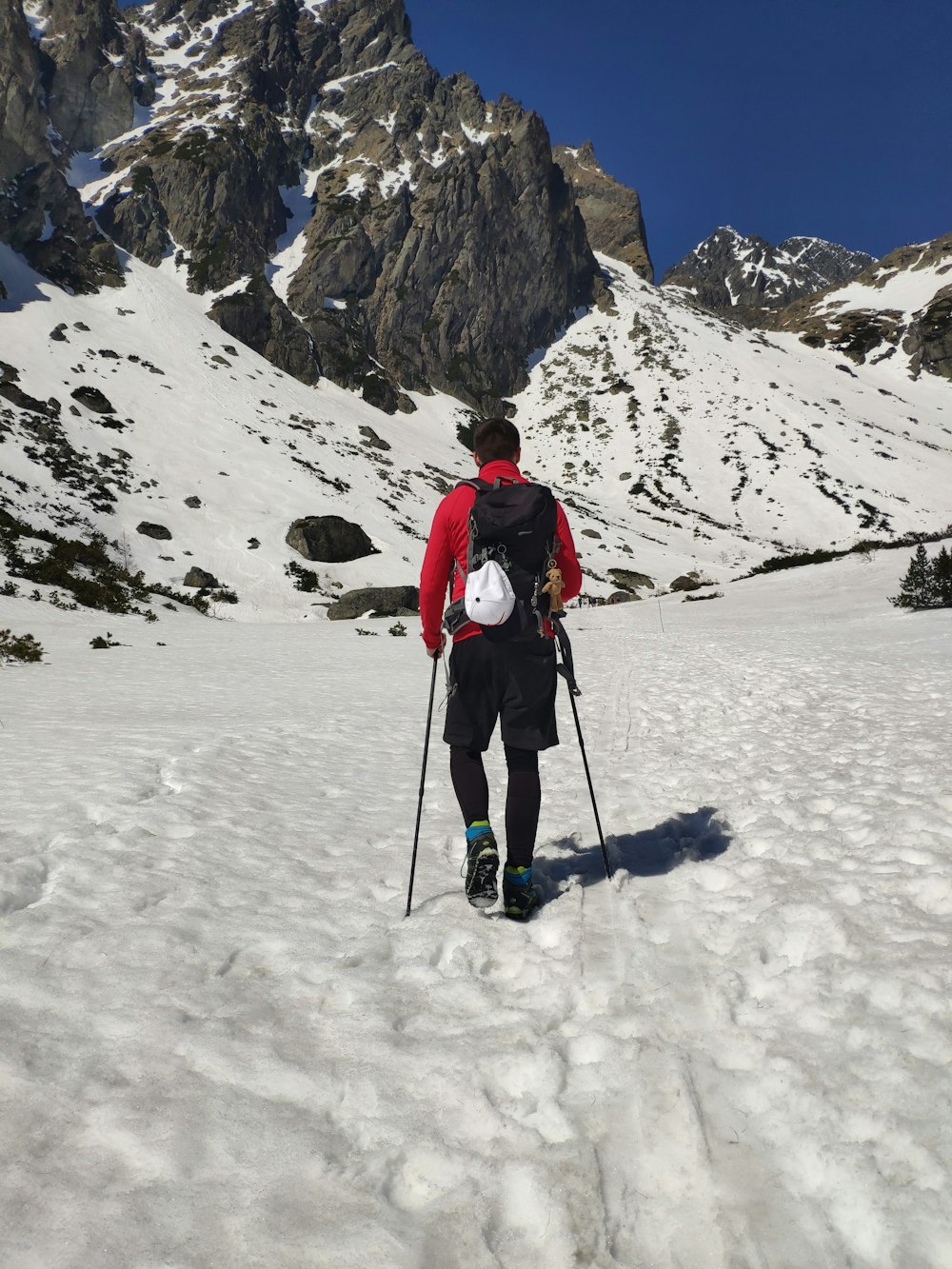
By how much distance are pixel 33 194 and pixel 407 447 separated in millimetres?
Answer: 51551

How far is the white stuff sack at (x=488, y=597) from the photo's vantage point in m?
3.26

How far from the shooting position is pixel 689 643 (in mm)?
15672

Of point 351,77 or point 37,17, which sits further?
point 351,77

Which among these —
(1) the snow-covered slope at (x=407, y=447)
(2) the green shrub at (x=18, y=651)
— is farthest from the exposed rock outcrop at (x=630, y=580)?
(2) the green shrub at (x=18, y=651)

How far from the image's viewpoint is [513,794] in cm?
358

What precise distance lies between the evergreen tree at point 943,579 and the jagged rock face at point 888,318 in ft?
432

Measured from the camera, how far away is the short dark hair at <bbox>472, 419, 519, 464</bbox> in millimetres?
3830

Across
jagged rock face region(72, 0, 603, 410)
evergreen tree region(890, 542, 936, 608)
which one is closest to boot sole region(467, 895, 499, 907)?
evergreen tree region(890, 542, 936, 608)

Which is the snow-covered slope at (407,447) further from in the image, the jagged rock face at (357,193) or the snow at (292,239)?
the snow at (292,239)

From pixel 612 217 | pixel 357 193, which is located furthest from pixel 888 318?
pixel 357 193

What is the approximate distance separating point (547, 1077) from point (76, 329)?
73840 millimetres

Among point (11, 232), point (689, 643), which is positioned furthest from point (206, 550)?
point (11, 232)

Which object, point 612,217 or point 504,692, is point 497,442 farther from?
point 612,217

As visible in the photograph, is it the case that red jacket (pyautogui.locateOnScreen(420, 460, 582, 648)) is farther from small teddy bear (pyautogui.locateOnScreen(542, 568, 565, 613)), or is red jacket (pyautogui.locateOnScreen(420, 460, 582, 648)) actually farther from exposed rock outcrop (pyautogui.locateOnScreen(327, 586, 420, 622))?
exposed rock outcrop (pyautogui.locateOnScreen(327, 586, 420, 622))
